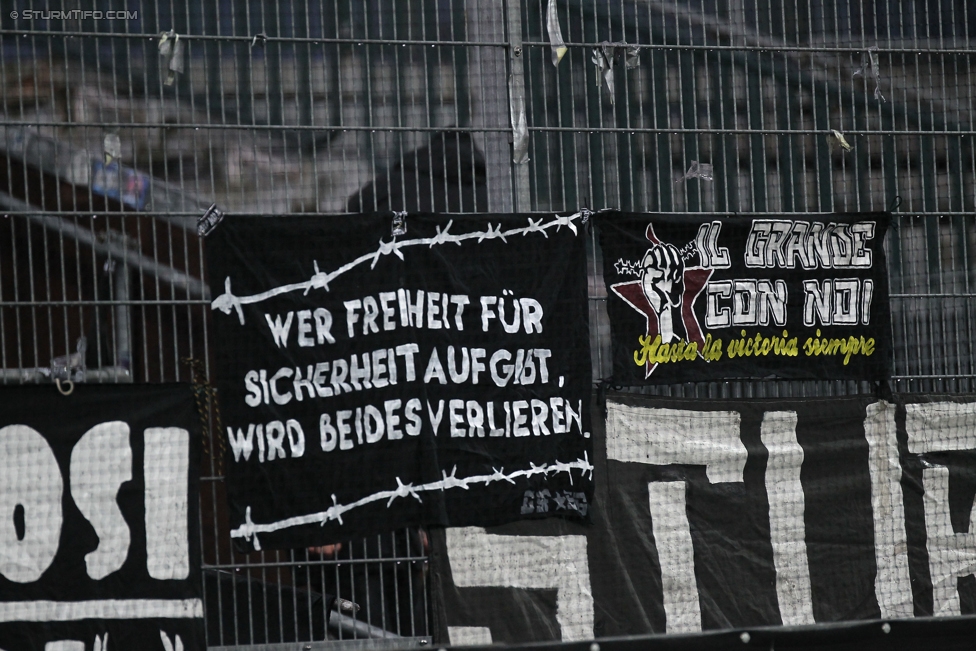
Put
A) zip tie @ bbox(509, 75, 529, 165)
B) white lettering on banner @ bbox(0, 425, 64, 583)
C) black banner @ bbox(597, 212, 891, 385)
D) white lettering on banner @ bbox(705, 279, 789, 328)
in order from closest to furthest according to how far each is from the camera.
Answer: white lettering on banner @ bbox(0, 425, 64, 583) < zip tie @ bbox(509, 75, 529, 165) < black banner @ bbox(597, 212, 891, 385) < white lettering on banner @ bbox(705, 279, 789, 328)

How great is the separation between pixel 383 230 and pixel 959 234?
10.5 ft

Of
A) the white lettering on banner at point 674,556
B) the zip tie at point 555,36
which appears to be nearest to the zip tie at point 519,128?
the zip tie at point 555,36

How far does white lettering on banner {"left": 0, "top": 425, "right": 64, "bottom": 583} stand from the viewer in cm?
575

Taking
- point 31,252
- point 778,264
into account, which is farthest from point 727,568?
point 31,252

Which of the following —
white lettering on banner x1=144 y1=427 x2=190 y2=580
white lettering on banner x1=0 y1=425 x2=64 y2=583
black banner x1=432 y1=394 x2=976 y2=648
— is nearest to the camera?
white lettering on banner x1=0 y1=425 x2=64 y2=583

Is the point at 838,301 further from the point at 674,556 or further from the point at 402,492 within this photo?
the point at 402,492

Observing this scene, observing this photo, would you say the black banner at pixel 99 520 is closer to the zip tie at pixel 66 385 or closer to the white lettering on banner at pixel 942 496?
the zip tie at pixel 66 385

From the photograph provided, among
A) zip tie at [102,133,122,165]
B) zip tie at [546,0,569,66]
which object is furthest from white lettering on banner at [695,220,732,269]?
zip tie at [102,133,122,165]

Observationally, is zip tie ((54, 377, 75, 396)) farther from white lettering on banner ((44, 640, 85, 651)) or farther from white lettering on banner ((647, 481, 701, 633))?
white lettering on banner ((647, 481, 701, 633))

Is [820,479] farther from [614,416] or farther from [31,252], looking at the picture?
[31,252]

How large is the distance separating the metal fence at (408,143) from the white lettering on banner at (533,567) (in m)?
0.22

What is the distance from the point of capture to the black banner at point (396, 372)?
5984 mm

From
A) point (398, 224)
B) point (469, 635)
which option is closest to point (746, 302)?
point (398, 224)

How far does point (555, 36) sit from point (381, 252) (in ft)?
4.69
